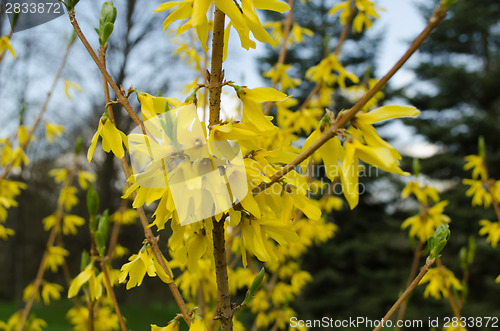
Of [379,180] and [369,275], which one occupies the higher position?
[379,180]

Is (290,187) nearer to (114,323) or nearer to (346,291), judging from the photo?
(114,323)

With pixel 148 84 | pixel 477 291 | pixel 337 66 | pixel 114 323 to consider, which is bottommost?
pixel 477 291

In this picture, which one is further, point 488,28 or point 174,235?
point 488,28

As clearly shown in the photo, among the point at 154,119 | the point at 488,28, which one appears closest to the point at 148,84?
the point at 488,28

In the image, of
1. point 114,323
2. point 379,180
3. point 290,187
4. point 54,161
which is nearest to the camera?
point 290,187

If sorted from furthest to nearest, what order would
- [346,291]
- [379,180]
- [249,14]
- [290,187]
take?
[379,180] < [346,291] < [290,187] < [249,14]

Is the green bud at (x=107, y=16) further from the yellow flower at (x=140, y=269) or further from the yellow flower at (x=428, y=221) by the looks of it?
the yellow flower at (x=428, y=221)
